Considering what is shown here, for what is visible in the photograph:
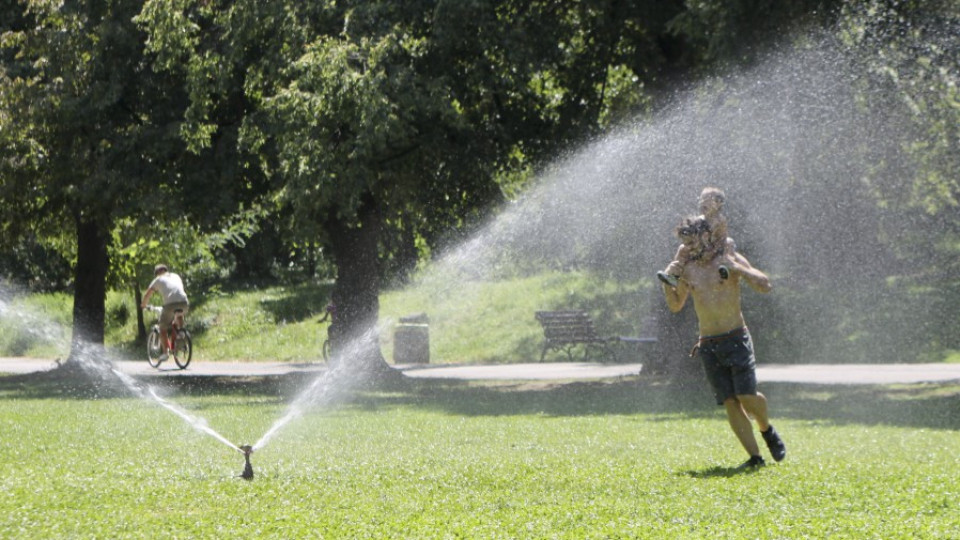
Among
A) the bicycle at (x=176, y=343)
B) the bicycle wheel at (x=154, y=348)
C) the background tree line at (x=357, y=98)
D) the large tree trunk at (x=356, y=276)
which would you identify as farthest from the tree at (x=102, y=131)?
the bicycle wheel at (x=154, y=348)

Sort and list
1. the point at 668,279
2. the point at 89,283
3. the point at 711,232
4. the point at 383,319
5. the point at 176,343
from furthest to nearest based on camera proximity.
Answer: the point at 383,319
the point at 176,343
the point at 89,283
the point at 711,232
the point at 668,279

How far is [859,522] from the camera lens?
7.19 meters

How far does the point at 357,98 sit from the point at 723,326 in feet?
32.2

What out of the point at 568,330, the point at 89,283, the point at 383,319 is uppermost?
the point at 89,283

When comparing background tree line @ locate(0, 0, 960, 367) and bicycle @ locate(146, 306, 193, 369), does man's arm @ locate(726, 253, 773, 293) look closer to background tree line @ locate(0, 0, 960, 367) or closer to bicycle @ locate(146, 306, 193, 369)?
background tree line @ locate(0, 0, 960, 367)

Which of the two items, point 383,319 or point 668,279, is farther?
point 383,319

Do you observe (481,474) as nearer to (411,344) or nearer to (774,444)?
(774,444)

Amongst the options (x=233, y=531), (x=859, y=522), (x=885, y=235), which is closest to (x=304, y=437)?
(x=233, y=531)

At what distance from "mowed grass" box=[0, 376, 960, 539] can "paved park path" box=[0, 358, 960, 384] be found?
5.27 m

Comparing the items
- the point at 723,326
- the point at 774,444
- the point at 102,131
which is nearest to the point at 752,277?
the point at 723,326

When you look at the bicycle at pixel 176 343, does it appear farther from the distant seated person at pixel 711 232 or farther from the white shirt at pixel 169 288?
the distant seated person at pixel 711 232

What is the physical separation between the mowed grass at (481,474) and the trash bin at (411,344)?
12.9 metres

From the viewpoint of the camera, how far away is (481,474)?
9.31 metres

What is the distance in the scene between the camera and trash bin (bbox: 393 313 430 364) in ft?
97.2
